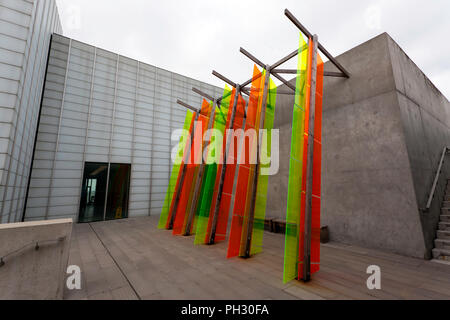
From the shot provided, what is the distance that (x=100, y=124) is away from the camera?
9352mm

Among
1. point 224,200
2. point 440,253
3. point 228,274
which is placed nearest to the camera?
point 228,274

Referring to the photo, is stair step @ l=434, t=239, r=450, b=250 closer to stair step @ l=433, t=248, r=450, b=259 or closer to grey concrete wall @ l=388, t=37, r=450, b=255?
grey concrete wall @ l=388, t=37, r=450, b=255

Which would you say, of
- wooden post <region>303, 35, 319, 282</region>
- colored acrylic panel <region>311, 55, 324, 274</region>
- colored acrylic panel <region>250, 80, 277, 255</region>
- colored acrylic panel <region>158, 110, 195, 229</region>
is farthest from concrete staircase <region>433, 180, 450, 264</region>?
colored acrylic panel <region>158, 110, 195, 229</region>

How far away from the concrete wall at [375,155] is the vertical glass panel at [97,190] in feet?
30.6

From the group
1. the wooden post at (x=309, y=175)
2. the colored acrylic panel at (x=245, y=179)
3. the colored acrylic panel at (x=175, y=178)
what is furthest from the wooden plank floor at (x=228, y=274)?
the colored acrylic panel at (x=175, y=178)

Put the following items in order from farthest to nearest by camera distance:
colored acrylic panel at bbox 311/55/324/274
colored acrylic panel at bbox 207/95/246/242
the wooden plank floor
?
colored acrylic panel at bbox 207/95/246/242 → colored acrylic panel at bbox 311/55/324/274 → the wooden plank floor

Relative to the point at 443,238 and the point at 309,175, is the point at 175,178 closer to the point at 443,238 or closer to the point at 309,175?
the point at 309,175

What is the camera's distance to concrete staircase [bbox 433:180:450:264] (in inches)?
162

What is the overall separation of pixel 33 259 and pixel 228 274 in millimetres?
2763

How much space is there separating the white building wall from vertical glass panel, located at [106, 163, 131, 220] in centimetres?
30

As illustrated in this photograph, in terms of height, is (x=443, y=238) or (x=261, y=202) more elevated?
(x=261, y=202)

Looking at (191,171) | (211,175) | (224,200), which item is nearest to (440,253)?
(224,200)
